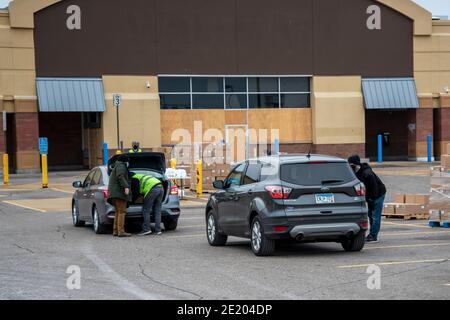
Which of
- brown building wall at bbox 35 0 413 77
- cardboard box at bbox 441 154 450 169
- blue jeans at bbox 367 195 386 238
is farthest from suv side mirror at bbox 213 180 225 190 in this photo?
brown building wall at bbox 35 0 413 77

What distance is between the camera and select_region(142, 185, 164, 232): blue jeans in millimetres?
18625

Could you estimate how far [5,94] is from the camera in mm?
43062

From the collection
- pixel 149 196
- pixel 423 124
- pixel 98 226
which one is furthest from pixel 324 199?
pixel 423 124

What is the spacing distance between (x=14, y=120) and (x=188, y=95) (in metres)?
9.13

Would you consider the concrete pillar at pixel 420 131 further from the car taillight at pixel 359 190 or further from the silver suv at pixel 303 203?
the car taillight at pixel 359 190

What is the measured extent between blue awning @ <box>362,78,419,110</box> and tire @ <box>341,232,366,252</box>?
35.1 meters

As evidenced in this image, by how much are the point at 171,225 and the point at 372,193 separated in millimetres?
5045

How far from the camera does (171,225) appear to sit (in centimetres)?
1994

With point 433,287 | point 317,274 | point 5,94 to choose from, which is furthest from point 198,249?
point 5,94

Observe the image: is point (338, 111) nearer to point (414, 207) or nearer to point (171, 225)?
point (414, 207)

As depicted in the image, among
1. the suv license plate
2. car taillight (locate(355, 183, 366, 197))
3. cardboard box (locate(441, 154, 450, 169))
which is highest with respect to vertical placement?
cardboard box (locate(441, 154, 450, 169))

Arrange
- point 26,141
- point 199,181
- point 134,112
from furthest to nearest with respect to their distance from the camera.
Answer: point 134,112 < point 26,141 < point 199,181

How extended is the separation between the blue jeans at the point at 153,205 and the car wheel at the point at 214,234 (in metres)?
1.90

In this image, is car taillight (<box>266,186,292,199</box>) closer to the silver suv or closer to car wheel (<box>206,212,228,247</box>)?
the silver suv
